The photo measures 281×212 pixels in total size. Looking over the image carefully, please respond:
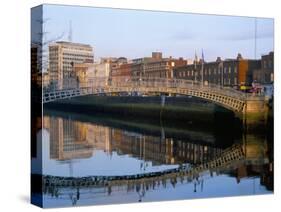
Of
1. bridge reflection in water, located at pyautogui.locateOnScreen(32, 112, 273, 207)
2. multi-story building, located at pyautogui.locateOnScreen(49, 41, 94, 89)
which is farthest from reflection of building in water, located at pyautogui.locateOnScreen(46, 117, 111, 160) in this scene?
multi-story building, located at pyautogui.locateOnScreen(49, 41, 94, 89)

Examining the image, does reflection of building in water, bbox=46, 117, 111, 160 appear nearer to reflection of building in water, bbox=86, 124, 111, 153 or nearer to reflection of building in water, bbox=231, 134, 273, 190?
reflection of building in water, bbox=86, 124, 111, 153

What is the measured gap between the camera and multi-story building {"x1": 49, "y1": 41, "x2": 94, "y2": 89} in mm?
6703

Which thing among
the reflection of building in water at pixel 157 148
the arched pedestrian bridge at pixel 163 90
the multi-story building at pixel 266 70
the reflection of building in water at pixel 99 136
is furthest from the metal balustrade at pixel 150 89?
the reflection of building in water at pixel 157 148

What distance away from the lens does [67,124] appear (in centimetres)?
684

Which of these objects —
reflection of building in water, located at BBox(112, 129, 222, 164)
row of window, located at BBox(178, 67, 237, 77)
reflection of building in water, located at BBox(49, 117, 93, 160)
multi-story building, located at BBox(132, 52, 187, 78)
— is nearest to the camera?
reflection of building in water, located at BBox(49, 117, 93, 160)

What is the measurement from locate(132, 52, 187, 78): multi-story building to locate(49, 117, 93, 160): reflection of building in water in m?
0.78

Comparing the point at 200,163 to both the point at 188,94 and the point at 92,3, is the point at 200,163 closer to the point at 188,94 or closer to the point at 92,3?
the point at 188,94

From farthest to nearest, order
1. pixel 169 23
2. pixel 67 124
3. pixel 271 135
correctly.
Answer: pixel 271 135 → pixel 169 23 → pixel 67 124

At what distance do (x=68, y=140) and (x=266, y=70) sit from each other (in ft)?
7.54

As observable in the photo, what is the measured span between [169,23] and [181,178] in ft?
4.87

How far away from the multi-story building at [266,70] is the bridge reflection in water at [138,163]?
0.59m

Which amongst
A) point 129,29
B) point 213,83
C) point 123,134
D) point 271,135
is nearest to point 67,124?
point 123,134

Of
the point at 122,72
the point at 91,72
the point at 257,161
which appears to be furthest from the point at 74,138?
the point at 257,161

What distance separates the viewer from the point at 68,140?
265 inches
